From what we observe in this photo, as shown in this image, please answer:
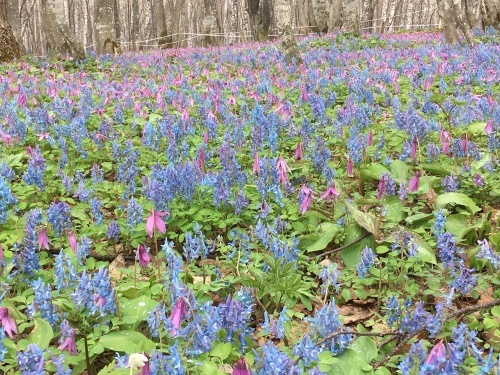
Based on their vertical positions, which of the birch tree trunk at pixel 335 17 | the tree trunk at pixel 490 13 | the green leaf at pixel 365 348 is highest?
the birch tree trunk at pixel 335 17

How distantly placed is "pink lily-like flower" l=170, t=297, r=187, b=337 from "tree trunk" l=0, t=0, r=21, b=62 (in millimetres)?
11885

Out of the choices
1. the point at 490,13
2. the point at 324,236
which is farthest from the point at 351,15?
the point at 324,236

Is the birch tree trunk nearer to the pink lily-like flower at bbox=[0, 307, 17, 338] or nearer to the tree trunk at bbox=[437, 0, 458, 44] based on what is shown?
the tree trunk at bbox=[437, 0, 458, 44]

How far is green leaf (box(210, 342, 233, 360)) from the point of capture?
6.59 feet

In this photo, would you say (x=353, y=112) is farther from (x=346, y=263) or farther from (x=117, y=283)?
(x=117, y=283)

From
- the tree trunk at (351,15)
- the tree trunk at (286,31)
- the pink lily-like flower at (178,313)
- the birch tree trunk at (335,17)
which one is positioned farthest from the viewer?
the birch tree trunk at (335,17)

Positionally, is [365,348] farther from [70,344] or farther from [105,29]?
[105,29]

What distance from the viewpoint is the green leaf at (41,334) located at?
208cm

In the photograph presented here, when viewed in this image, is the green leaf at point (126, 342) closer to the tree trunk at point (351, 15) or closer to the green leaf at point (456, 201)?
the green leaf at point (456, 201)

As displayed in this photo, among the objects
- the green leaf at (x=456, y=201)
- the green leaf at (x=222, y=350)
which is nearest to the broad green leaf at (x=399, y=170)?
the green leaf at (x=456, y=201)

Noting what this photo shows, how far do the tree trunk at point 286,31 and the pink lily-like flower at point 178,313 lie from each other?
334 inches

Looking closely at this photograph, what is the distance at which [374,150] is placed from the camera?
4594 millimetres

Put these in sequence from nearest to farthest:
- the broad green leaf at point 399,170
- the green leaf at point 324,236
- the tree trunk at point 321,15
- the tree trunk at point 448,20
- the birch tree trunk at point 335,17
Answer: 1. the green leaf at point 324,236
2. the broad green leaf at point 399,170
3. the tree trunk at point 448,20
4. the birch tree trunk at point 335,17
5. the tree trunk at point 321,15

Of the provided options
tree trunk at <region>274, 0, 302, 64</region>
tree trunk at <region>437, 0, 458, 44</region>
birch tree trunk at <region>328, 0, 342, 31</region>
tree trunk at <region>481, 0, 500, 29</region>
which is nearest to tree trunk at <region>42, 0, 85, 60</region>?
tree trunk at <region>274, 0, 302, 64</region>
